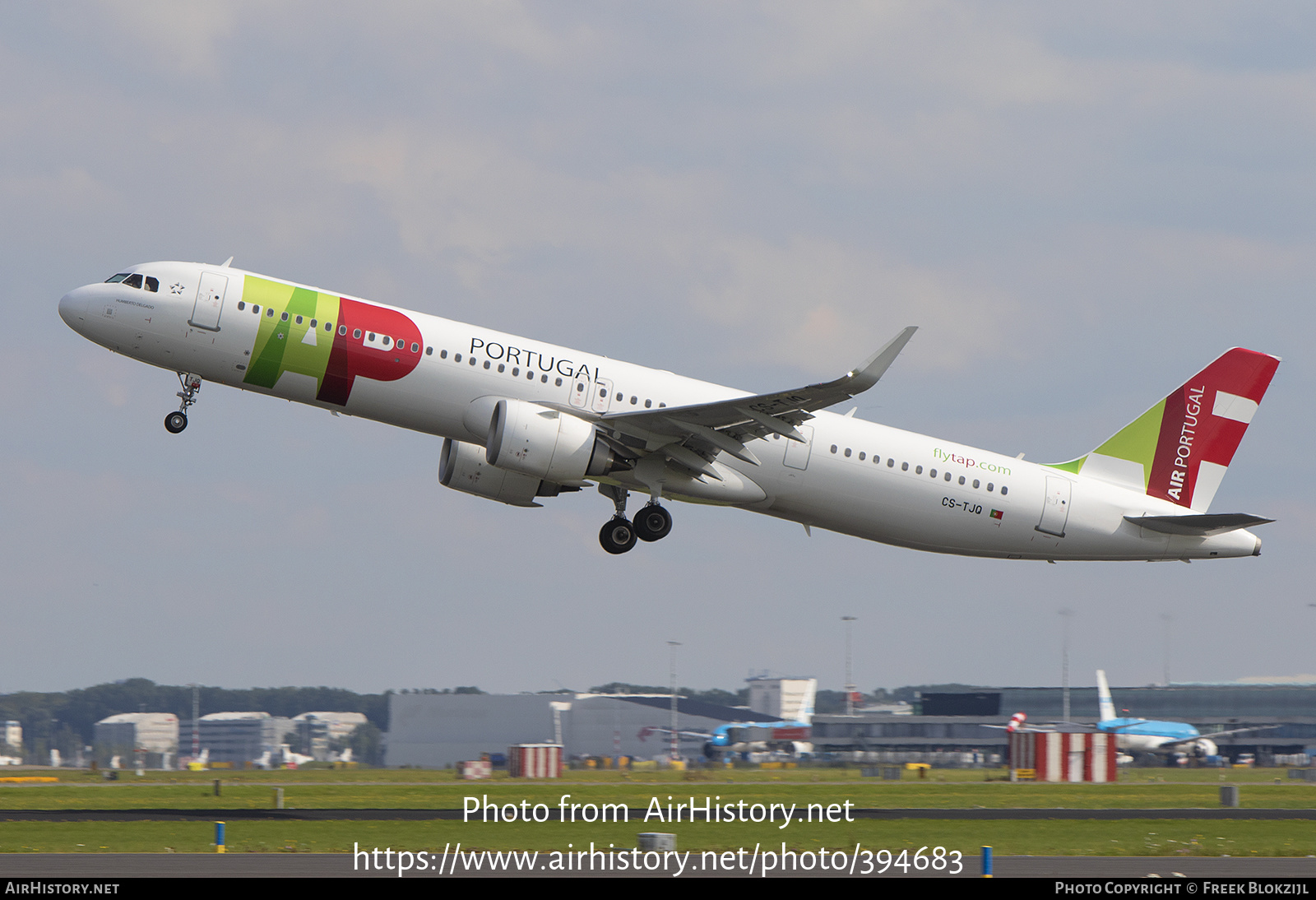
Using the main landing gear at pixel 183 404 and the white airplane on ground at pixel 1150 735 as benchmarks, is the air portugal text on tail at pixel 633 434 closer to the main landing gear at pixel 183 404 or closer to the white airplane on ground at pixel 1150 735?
the main landing gear at pixel 183 404

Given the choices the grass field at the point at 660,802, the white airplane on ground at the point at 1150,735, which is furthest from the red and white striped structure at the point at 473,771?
the white airplane on ground at the point at 1150,735

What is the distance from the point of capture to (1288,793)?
54375 mm

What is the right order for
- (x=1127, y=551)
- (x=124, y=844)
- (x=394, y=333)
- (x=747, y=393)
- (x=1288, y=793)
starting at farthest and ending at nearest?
(x=1288, y=793) → (x=1127, y=551) → (x=747, y=393) → (x=394, y=333) → (x=124, y=844)

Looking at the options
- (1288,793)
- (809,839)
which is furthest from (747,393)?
(1288,793)

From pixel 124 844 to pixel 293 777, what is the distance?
33.0 metres

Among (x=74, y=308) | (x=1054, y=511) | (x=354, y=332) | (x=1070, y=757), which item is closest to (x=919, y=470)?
(x=1054, y=511)

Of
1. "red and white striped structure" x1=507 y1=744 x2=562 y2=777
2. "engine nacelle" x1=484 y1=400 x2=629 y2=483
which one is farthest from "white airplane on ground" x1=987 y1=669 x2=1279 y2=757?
"engine nacelle" x1=484 y1=400 x2=629 y2=483

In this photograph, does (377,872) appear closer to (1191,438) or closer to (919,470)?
(919,470)

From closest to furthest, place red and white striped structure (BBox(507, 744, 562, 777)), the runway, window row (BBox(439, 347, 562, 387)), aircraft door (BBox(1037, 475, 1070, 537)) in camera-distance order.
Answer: the runway < window row (BBox(439, 347, 562, 387)) < aircraft door (BBox(1037, 475, 1070, 537)) < red and white striped structure (BBox(507, 744, 562, 777))

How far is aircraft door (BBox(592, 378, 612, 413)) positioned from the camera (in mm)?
37031

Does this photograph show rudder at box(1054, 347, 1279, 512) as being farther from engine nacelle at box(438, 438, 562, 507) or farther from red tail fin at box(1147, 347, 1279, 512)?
engine nacelle at box(438, 438, 562, 507)

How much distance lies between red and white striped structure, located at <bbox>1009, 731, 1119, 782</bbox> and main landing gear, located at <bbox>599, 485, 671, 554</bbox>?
105 feet

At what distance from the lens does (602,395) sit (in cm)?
3712
